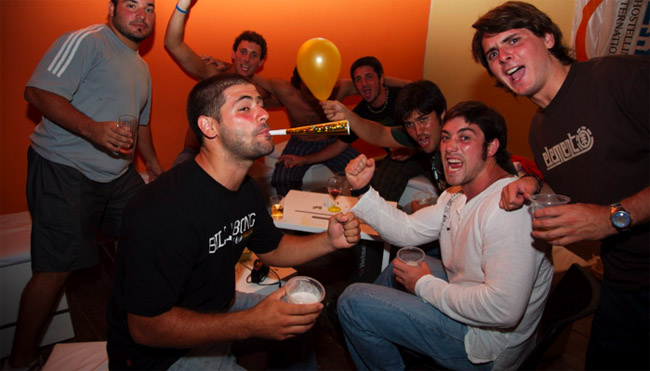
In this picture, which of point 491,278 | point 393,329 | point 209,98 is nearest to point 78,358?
point 209,98

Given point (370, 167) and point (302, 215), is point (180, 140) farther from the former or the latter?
point (370, 167)

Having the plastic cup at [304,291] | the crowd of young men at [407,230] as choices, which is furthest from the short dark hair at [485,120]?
the plastic cup at [304,291]

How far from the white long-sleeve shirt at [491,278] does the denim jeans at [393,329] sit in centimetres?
7

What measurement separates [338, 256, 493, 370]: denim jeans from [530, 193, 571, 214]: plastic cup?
0.66 metres

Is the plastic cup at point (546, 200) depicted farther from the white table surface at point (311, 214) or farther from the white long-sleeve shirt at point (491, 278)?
the white table surface at point (311, 214)

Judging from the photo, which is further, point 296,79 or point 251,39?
point 296,79

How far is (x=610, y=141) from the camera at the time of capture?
4.96 feet

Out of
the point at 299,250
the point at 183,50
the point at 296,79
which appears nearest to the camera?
the point at 299,250

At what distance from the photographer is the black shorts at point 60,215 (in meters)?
2.29

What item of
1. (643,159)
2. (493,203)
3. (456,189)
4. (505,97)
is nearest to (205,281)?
(493,203)

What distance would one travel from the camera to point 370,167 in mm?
2178

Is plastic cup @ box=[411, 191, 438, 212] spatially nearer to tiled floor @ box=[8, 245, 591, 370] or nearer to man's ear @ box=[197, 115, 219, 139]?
tiled floor @ box=[8, 245, 591, 370]

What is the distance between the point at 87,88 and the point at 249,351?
193 centimetres

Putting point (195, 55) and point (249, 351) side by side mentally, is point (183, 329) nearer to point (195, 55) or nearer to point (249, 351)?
point (249, 351)
